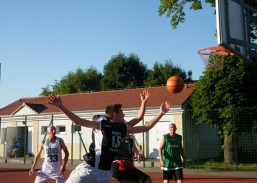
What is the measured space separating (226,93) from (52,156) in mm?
12556

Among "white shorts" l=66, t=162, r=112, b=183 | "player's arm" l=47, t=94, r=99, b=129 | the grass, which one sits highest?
"player's arm" l=47, t=94, r=99, b=129

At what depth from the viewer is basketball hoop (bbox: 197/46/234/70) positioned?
47.8 feet

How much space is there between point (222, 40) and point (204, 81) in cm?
1225

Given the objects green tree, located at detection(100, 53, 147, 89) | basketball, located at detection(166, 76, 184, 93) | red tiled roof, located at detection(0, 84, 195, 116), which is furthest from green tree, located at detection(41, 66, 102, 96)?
basketball, located at detection(166, 76, 184, 93)

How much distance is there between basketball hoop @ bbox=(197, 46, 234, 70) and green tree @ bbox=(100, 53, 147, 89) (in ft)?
93.5

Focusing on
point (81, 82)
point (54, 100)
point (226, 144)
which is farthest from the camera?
point (81, 82)

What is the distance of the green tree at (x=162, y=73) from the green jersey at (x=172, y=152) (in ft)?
114

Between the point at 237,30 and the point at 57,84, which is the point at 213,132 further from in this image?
the point at 57,84

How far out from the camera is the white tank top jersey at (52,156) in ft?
28.1

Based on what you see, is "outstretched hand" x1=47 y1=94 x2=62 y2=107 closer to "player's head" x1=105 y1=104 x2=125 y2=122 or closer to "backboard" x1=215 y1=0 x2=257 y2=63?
"player's head" x1=105 y1=104 x2=125 y2=122

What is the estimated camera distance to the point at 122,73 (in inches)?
1860

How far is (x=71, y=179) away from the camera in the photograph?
509 centimetres

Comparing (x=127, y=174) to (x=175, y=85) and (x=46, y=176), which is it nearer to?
(x=46, y=176)

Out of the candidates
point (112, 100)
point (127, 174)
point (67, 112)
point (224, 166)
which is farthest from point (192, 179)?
point (112, 100)
